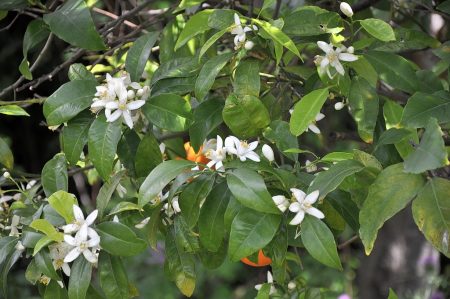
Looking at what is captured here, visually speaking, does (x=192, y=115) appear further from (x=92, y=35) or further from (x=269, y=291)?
(x=269, y=291)

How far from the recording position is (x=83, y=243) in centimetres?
102

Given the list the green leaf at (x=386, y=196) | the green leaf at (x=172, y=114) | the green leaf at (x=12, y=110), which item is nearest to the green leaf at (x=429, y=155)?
the green leaf at (x=386, y=196)

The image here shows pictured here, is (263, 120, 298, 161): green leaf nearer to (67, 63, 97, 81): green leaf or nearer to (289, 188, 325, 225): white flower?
(289, 188, 325, 225): white flower

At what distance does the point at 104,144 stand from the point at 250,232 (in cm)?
25

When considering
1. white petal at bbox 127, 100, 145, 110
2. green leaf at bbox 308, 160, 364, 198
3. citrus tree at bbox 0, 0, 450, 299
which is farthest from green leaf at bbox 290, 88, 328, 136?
white petal at bbox 127, 100, 145, 110

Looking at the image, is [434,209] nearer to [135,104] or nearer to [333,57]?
[333,57]

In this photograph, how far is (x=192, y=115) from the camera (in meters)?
1.09

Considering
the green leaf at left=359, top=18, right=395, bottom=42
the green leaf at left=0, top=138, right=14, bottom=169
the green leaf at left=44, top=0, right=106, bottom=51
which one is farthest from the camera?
the green leaf at left=0, top=138, right=14, bottom=169

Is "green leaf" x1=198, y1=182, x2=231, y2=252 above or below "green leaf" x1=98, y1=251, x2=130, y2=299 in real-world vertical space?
above

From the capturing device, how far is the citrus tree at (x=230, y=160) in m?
0.94

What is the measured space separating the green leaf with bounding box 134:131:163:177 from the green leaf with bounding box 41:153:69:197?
4.3 inches

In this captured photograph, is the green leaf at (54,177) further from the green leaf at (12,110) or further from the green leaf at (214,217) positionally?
the green leaf at (214,217)

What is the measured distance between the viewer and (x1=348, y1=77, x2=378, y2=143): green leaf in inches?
43.1

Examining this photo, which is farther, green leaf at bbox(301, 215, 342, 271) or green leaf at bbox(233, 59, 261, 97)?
green leaf at bbox(233, 59, 261, 97)
